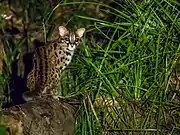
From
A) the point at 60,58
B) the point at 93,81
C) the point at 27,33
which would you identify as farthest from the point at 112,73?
the point at 27,33

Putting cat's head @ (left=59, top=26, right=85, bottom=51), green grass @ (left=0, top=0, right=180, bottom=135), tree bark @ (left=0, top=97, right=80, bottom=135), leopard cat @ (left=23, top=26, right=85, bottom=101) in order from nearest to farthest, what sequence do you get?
1. tree bark @ (left=0, top=97, right=80, bottom=135)
2. green grass @ (left=0, top=0, right=180, bottom=135)
3. leopard cat @ (left=23, top=26, right=85, bottom=101)
4. cat's head @ (left=59, top=26, right=85, bottom=51)

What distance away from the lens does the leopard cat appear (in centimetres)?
667

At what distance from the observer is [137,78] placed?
6262mm

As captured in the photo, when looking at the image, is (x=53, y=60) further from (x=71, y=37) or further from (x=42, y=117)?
(x=42, y=117)

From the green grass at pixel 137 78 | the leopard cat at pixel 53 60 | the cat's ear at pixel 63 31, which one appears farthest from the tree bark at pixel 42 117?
the cat's ear at pixel 63 31

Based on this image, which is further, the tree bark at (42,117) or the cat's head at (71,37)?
the cat's head at (71,37)

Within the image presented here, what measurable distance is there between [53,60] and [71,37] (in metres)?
0.24

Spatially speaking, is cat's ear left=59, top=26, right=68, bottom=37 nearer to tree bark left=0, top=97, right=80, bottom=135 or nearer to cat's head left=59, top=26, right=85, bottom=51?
cat's head left=59, top=26, right=85, bottom=51

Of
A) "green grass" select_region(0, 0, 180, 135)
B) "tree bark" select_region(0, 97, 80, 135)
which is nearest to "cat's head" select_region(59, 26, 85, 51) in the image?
Result: "green grass" select_region(0, 0, 180, 135)

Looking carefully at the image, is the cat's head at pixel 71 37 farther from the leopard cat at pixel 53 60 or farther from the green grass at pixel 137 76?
the green grass at pixel 137 76

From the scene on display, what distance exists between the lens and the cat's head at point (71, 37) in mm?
6809

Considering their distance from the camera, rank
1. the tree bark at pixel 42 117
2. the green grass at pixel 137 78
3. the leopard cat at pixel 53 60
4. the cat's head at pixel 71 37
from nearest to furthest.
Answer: the tree bark at pixel 42 117, the green grass at pixel 137 78, the leopard cat at pixel 53 60, the cat's head at pixel 71 37

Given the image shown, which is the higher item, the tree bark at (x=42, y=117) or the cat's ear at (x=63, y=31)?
the cat's ear at (x=63, y=31)

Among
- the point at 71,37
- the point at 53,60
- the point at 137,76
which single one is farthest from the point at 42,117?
the point at 71,37
